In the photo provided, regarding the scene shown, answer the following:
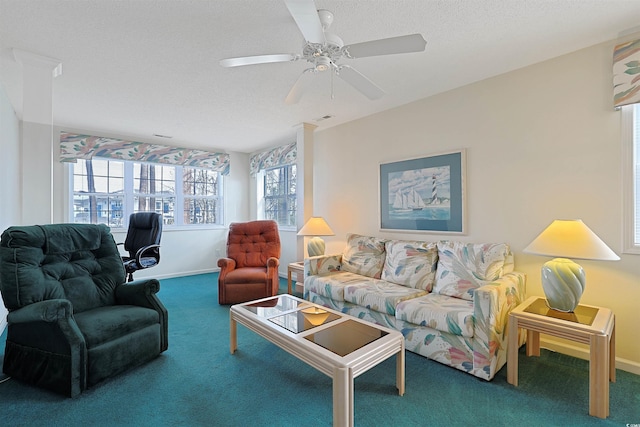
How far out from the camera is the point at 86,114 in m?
3.68

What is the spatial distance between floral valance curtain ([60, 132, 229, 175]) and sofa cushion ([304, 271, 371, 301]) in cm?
330

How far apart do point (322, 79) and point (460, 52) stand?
113 centimetres

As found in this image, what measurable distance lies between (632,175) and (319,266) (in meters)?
2.66

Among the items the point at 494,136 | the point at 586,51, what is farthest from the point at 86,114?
the point at 586,51

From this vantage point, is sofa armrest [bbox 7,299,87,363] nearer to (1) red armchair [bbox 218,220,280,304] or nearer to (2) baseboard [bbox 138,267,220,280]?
→ (1) red armchair [bbox 218,220,280,304]

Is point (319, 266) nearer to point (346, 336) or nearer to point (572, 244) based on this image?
point (346, 336)

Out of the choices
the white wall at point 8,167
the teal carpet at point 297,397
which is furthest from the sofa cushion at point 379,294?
the white wall at point 8,167

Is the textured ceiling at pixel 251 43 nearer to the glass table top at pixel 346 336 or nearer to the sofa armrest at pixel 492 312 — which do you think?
the sofa armrest at pixel 492 312

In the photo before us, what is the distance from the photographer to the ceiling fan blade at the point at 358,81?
193cm

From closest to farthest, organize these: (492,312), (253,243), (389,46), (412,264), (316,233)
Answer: (389,46)
(492,312)
(412,264)
(316,233)
(253,243)

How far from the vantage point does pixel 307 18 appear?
1.43 meters

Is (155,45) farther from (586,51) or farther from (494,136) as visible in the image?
(586,51)

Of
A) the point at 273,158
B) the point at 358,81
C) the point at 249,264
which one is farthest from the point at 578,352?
the point at 273,158

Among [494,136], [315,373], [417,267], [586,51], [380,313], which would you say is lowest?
[315,373]
